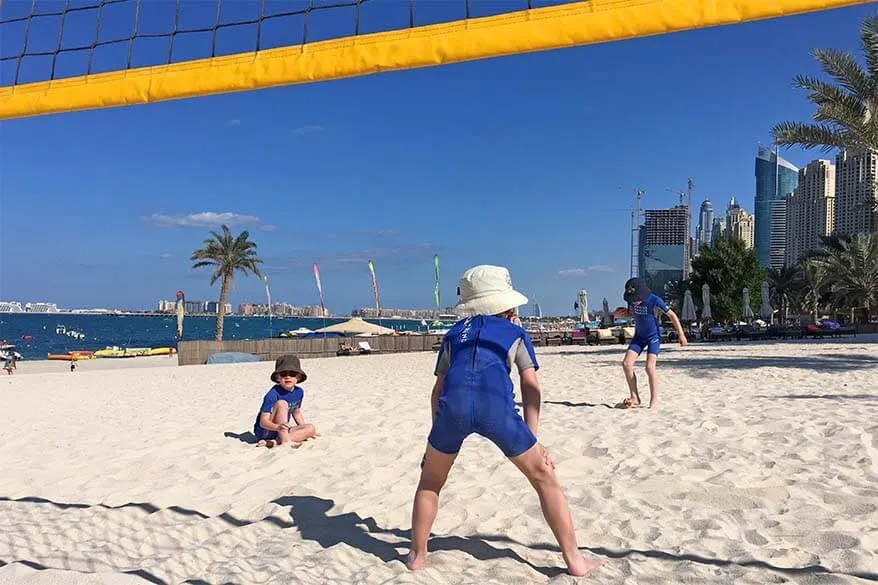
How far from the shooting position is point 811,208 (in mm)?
81750

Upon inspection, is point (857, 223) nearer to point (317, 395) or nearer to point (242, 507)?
point (317, 395)

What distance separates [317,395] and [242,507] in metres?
5.13

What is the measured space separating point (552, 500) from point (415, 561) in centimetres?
64

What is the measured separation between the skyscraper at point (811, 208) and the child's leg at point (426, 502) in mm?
81795

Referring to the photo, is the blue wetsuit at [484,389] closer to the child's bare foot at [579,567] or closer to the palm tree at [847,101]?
the child's bare foot at [579,567]

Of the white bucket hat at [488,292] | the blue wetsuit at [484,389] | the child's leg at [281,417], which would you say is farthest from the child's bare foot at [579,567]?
the child's leg at [281,417]

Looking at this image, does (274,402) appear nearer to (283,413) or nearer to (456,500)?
(283,413)

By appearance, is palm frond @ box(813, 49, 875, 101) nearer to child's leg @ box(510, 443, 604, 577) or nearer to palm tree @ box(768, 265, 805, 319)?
child's leg @ box(510, 443, 604, 577)

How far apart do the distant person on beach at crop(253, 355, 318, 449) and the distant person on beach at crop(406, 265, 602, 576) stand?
97.9 inches

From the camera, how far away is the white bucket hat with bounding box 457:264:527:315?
263 cm

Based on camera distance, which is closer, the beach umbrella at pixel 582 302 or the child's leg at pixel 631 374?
the child's leg at pixel 631 374

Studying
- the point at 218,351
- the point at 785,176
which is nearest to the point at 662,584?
the point at 218,351

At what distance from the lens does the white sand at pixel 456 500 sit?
Result: 2.62 meters

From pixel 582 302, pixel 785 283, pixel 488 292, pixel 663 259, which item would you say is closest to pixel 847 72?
pixel 488 292
